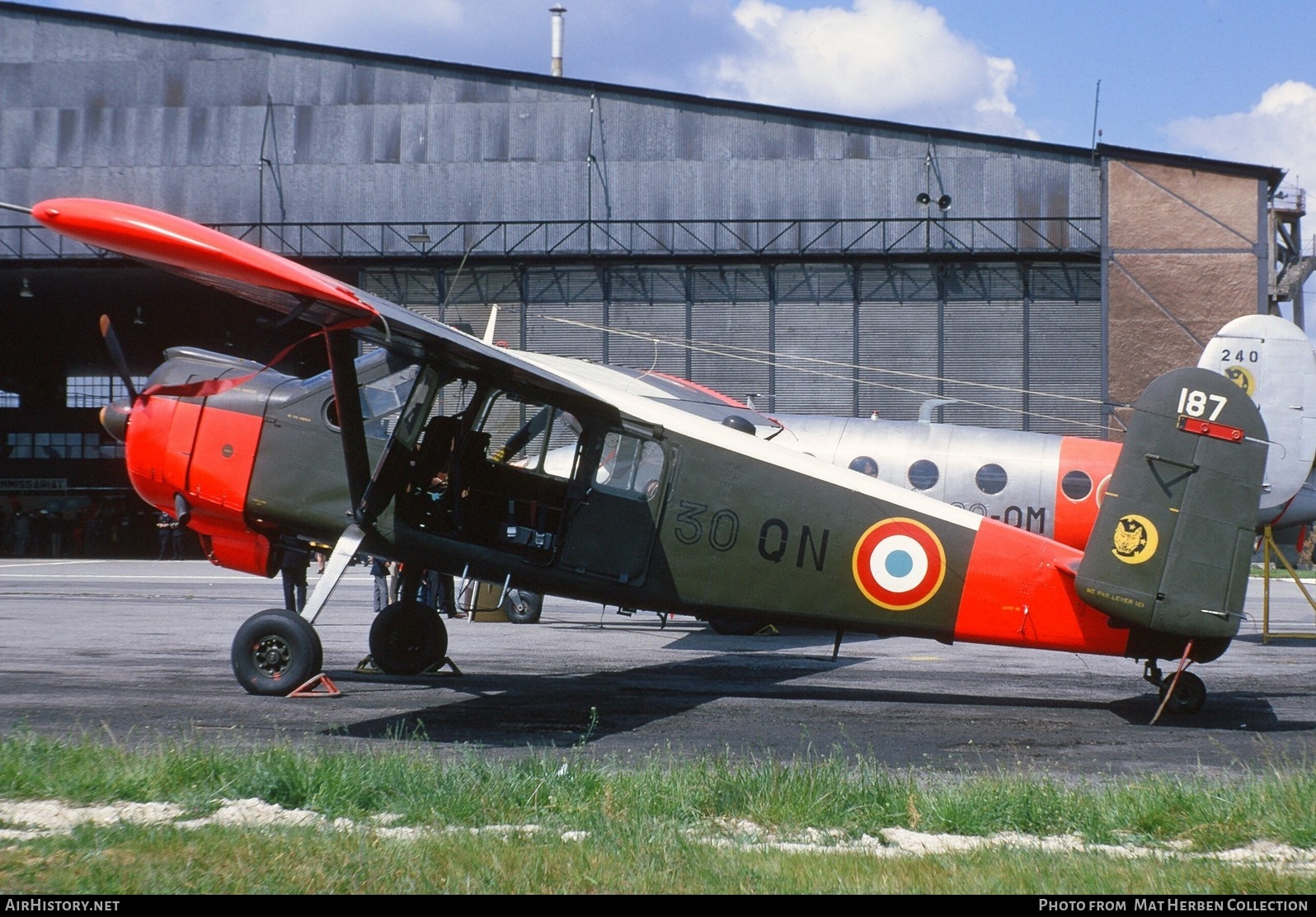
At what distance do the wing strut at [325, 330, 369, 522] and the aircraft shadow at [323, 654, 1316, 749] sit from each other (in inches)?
Result: 79.0

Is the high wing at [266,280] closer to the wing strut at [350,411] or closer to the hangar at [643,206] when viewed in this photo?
the wing strut at [350,411]

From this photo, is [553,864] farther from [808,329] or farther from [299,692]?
[808,329]

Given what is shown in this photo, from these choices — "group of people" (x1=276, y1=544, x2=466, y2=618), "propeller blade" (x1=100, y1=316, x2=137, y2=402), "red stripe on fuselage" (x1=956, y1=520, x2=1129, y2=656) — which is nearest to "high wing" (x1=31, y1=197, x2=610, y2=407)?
"propeller blade" (x1=100, y1=316, x2=137, y2=402)

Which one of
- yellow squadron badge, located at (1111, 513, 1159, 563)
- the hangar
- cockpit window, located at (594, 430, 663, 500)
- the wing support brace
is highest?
the hangar

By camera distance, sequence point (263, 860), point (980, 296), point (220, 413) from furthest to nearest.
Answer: point (980, 296), point (220, 413), point (263, 860)

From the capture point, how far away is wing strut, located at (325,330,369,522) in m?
9.65

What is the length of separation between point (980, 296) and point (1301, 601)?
1501 centimetres

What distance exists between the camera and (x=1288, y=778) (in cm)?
702

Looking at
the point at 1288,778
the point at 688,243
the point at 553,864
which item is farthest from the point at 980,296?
the point at 553,864

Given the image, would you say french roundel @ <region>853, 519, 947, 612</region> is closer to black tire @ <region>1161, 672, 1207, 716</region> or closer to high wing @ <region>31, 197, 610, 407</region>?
black tire @ <region>1161, 672, 1207, 716</region>

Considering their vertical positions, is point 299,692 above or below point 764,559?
below

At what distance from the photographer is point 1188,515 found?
31.0 feet

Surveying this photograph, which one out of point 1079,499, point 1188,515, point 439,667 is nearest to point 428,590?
point 439,667

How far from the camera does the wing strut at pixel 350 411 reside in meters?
9.65
